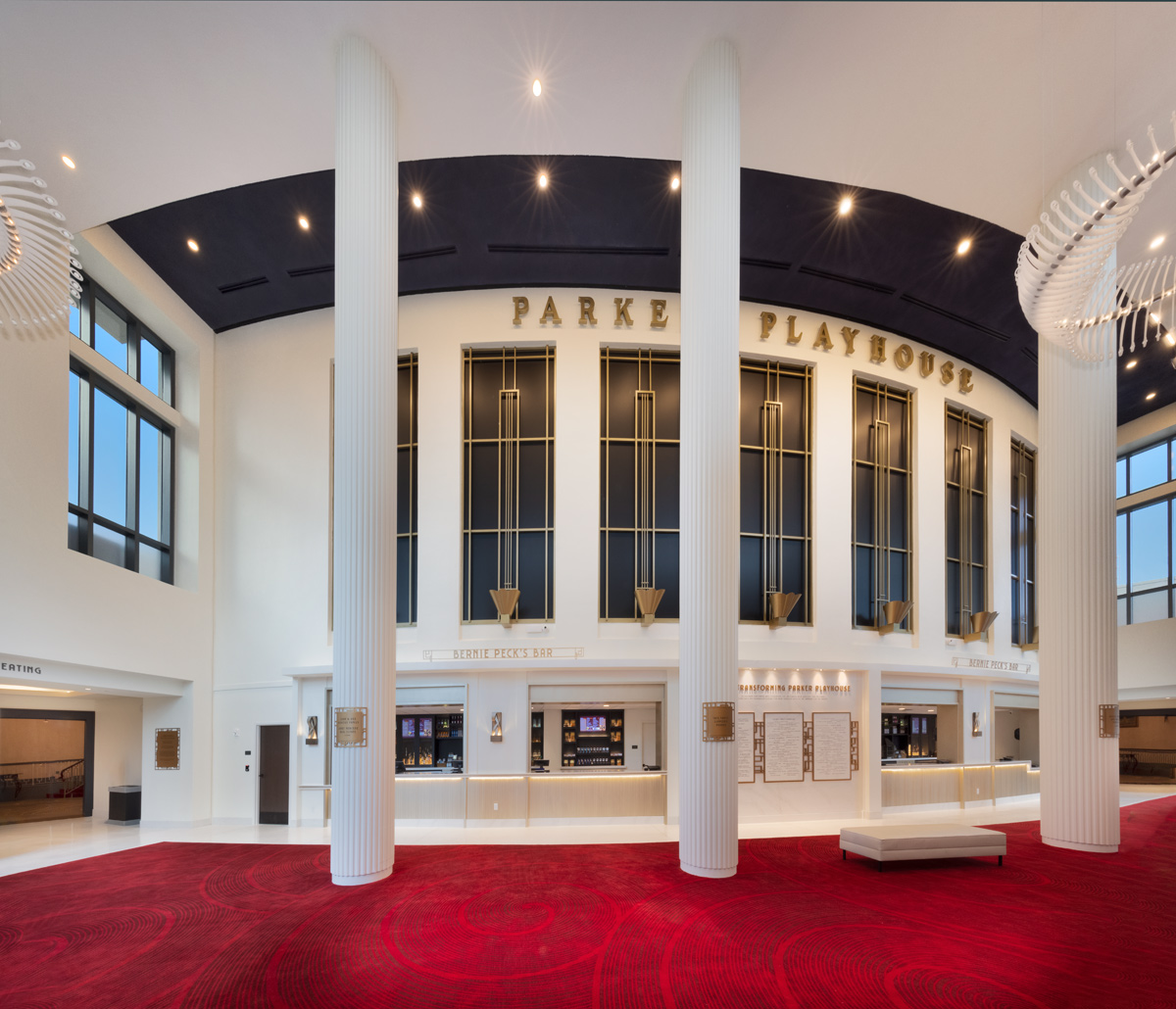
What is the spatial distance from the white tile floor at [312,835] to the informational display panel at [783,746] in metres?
0.80

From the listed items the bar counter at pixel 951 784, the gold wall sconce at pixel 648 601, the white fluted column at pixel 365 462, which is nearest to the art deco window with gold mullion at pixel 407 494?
the gold wall sconce at pixel 648 601

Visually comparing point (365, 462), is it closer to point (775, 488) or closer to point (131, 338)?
point (131, 338)

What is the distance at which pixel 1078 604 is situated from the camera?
32.4 ft

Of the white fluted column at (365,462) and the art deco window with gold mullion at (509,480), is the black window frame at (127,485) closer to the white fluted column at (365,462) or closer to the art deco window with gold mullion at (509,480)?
the art deco window with gold mullion at (509,480)

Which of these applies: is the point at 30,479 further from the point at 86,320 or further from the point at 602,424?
the point at 602,424

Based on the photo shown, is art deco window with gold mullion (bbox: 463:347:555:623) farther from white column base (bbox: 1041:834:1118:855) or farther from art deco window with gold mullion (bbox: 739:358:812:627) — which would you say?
white column base (bbox: 1041:834:1118:855)

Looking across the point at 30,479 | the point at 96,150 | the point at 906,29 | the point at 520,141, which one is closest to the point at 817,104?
the point at 906,29

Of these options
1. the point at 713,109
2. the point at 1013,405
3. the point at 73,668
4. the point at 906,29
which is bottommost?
the point at 73,668

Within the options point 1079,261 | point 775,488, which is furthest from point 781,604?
point 1079,261

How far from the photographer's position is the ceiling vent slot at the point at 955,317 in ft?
47.7

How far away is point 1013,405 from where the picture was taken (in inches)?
695

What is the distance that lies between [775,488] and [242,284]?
10.2 meters

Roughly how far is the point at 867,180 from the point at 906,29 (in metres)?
2.30

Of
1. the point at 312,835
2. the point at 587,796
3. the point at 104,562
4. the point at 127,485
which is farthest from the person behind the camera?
the point at 127,485
